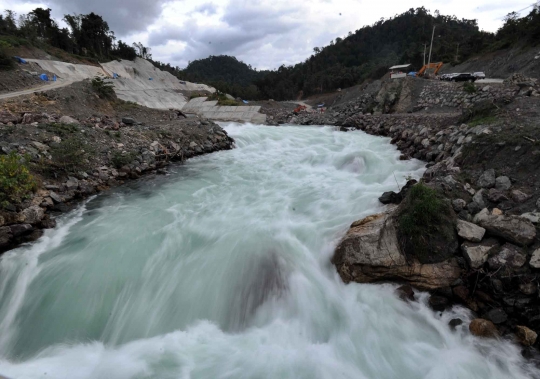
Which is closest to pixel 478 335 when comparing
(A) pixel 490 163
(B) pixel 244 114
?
(A) pixel 490 163

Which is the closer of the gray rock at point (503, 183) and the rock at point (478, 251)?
the rock at point (478, 251)

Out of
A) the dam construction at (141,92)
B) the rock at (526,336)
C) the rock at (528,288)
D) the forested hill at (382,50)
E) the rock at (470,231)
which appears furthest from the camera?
the forested hill at (382,50)

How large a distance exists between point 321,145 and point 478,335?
12.6 metres

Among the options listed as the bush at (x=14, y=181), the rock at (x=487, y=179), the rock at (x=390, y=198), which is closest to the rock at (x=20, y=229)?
the bush at (x=14, y=181)

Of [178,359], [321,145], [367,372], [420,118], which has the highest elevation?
[420,118]

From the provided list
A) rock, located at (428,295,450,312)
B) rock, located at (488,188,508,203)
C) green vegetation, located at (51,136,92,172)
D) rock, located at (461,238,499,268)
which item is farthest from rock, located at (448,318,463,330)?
green vegetation, located at (51,136,92,172)

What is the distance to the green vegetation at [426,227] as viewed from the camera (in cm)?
516

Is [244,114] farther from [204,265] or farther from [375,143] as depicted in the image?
[204,265]

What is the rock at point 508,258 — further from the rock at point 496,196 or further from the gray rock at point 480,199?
the rock at point 496,196

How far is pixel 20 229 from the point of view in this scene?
671 centimetres

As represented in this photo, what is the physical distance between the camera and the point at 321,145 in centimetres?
1606

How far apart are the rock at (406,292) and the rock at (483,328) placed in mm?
917

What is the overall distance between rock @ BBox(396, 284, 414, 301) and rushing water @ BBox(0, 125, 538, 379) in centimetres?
13

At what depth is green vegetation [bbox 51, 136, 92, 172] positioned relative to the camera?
9172mm
